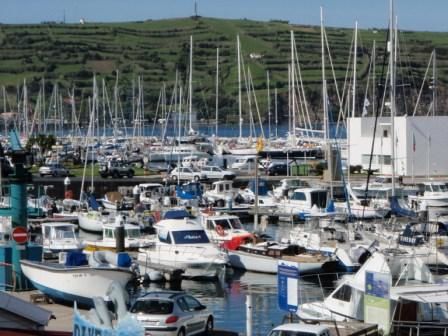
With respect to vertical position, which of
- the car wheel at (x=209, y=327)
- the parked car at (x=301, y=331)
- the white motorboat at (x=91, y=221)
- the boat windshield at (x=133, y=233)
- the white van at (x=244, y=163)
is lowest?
Result: the white motorboat at (x=91, y=221)

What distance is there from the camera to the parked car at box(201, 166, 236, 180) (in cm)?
7694

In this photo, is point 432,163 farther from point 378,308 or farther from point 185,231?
point 378,308

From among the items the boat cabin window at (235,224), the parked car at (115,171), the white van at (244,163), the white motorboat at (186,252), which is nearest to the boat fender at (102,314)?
the white motorboat at (186,252)

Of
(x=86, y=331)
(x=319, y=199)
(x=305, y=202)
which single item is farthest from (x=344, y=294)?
(x=305, y=202)

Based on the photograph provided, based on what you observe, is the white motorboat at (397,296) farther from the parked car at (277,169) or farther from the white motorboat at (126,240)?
the parked car at (277,169)

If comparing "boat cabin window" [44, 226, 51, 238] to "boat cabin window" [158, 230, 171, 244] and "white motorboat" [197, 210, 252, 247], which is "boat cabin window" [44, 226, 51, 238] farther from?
"white motorboat" [197, 210, 252, 247]

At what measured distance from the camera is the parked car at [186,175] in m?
75.6

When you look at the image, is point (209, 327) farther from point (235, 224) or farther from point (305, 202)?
point (305, 202)

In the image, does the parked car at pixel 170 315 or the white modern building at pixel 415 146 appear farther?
the white modern building at pixel 415 146

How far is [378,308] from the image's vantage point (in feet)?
81.5

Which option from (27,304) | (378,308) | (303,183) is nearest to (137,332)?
(27,304)

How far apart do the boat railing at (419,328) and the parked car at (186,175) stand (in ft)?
165

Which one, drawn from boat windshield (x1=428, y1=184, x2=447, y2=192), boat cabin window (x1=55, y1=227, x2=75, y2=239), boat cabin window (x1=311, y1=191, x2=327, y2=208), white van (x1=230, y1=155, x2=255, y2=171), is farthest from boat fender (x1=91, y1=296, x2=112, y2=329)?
white van (x1=230, y1=155, x2=255, y2=171)

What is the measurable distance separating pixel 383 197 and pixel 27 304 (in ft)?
134
